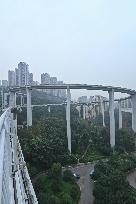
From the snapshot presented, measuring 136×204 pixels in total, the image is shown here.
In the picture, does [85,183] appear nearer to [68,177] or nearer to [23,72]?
[68,177]

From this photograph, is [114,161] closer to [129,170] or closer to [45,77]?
[129,170]

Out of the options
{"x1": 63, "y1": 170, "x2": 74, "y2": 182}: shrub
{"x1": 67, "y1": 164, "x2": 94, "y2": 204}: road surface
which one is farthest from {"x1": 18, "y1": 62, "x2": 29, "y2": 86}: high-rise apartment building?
{"x1": 63, "y1": 170, "x2": 74, "y2": 182}: shrub

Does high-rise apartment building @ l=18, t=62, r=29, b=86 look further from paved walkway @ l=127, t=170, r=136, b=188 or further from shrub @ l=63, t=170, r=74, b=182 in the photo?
shrub @ l=63, t=170, r=74, b=182

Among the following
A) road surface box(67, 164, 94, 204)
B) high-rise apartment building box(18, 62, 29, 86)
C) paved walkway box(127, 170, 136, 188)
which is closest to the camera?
road surface box(67, 164, 94, 204)

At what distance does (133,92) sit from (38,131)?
9.42 meters

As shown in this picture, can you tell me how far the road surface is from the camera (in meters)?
11.8

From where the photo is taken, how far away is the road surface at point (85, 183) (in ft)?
38.7

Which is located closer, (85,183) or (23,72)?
(85,183)

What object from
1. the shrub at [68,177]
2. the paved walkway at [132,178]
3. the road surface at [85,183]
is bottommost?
the paved walkway at [132,178]

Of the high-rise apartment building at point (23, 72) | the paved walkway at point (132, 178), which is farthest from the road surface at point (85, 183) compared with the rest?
the high-rise apartment building at point (23, 72)

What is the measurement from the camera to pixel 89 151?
20.4 m

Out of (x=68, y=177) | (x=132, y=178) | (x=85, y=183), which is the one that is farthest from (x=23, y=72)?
(x=68, y=177)

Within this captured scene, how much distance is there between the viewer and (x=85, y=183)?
46.0ft

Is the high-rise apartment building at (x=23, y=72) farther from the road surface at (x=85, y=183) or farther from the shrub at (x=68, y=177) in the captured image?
the shrub at (x=68, y=177)
